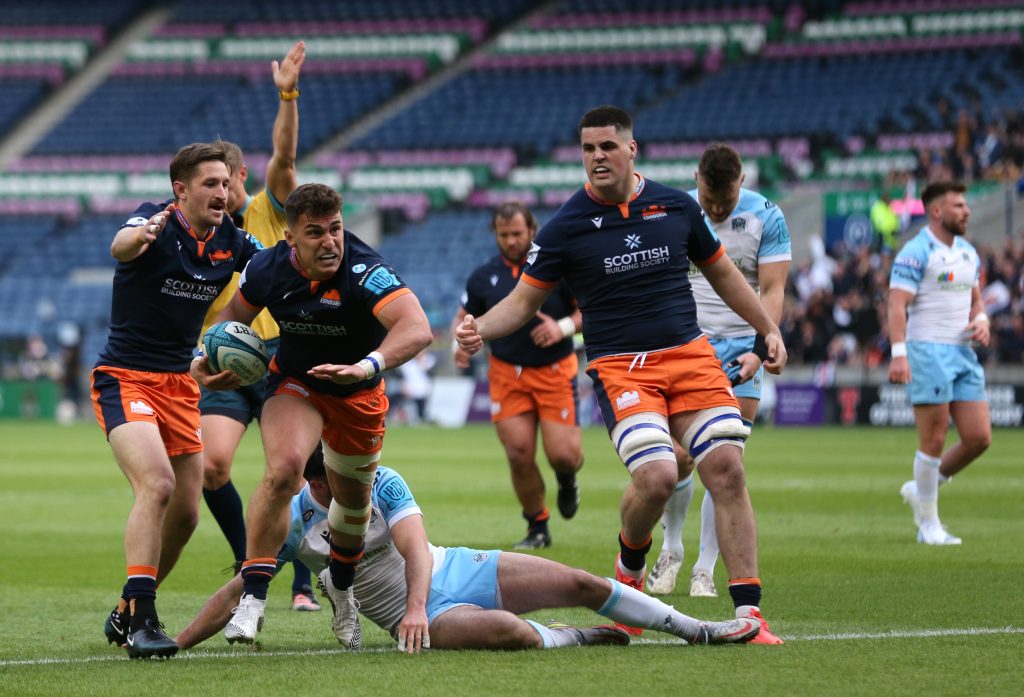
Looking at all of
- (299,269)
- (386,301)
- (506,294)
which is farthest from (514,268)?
(386,301)

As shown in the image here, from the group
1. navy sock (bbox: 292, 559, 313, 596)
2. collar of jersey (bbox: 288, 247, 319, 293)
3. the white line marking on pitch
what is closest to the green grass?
the white line marking on pitch

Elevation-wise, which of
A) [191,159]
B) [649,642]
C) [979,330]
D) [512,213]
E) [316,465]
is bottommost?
[649,642]

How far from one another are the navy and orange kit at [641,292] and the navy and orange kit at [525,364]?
4415mm

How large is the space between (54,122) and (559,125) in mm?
17330

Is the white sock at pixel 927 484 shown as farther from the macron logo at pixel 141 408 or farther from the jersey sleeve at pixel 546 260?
the macron logo at pixel 141 408

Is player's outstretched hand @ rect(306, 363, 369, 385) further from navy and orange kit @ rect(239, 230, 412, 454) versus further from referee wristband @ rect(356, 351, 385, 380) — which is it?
navy and orange kit @ rect(239, 230, 412, 454)

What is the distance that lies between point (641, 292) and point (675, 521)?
2392mm

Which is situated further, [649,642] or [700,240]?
[700,240]

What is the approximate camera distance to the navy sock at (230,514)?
884cm

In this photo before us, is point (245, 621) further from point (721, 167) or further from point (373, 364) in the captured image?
point (721, 167)

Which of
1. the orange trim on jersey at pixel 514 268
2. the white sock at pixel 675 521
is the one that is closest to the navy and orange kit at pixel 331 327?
the white sock at pixel 675 521

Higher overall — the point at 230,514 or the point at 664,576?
the point at 230,514

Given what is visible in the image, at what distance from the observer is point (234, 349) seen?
6984 mm

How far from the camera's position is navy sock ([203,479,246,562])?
348 inches
